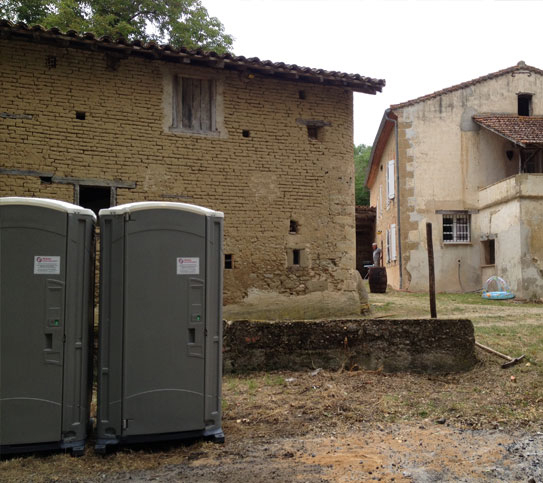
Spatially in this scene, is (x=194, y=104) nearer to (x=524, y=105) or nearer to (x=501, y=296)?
(x=501, y=296)

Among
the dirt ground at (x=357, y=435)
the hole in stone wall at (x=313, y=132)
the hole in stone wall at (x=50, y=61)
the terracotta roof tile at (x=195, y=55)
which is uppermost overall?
the terracotta roof tile at (x=195, y=55)

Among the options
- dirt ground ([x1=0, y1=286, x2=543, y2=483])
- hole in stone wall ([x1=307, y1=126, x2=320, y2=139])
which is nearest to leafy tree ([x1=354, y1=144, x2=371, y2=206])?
hole in stone wall ([x1=307, y1=126, x2=320, y2=139])

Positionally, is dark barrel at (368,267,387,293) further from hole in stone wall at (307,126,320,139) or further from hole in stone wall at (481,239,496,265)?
hole in stone wall at (307,126,320,139)

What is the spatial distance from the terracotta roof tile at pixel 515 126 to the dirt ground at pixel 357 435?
11540mm

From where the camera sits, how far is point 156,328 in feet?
13.9

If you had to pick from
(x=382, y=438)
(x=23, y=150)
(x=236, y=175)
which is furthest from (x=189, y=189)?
(x=382, y=438)

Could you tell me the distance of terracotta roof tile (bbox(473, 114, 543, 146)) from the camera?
16906 mm

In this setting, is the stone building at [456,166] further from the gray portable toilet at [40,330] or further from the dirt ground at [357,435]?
the gray portable toilet at [40,330]

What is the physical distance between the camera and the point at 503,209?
16.8 metres

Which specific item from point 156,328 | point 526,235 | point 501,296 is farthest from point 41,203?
point 526,235

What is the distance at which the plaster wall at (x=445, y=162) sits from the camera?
1862cm

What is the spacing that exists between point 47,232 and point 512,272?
1536 cm

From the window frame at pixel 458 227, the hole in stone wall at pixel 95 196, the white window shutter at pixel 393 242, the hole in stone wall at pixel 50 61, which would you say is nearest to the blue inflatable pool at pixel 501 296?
the window frame at pixel 458 227

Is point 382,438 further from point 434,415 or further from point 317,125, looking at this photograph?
point 317,125
